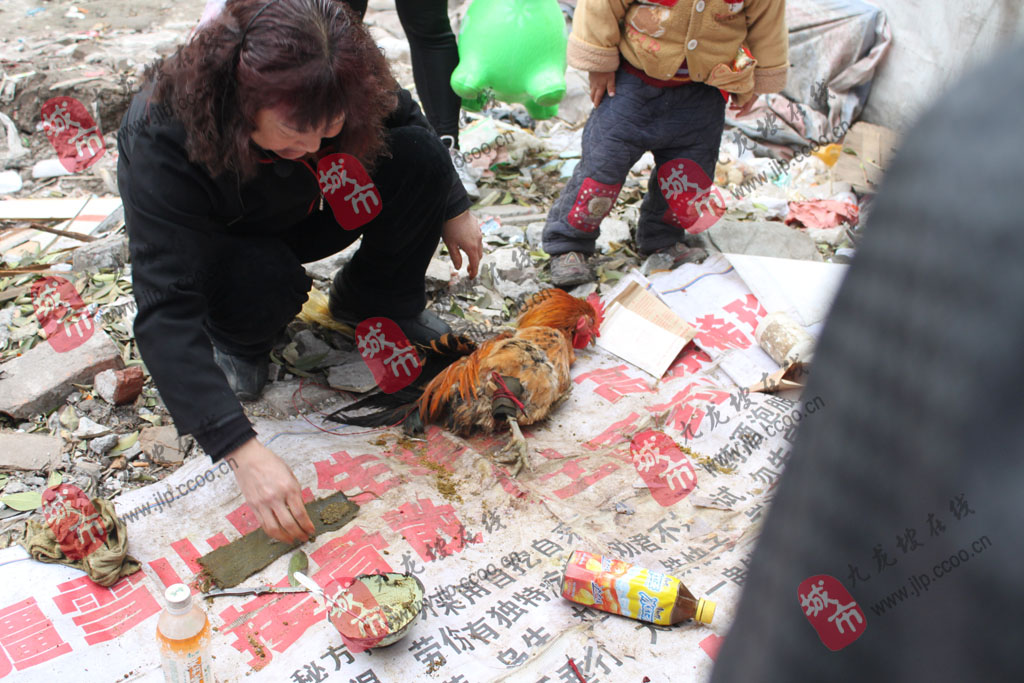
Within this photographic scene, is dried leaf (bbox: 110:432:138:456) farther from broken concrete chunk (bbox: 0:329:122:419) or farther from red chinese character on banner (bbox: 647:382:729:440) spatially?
red chinese character on banner (bbox: 647:382:729:440)

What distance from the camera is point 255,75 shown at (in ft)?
4.63

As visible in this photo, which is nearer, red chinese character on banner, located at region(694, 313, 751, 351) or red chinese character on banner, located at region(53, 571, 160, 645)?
red chinese character on banner, located at region(53, 571, 160, 645)

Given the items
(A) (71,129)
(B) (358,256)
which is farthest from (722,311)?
(A) (71,129)

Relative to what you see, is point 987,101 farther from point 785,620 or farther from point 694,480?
point 694,480

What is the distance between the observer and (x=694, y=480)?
2.00 metres

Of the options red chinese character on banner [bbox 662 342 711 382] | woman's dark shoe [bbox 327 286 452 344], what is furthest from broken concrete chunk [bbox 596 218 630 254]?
woman's dark shoe [bbox 327 286 452 344]

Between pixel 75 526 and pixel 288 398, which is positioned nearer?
pixel 75 526

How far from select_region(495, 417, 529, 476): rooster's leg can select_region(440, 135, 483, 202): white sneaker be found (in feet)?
5.34

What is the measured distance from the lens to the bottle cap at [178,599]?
126 cm

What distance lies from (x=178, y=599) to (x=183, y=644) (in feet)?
0.35

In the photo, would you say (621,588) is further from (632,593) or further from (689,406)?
(689,406)

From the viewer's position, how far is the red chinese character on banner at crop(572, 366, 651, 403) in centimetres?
239

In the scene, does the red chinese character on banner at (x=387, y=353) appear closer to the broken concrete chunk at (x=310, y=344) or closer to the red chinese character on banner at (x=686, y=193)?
the broken concrete chunk at (x=310, y=344)

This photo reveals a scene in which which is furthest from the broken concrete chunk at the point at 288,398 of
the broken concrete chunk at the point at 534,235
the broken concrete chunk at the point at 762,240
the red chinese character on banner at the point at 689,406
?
the broken concrete chunk at the point at 762,240
